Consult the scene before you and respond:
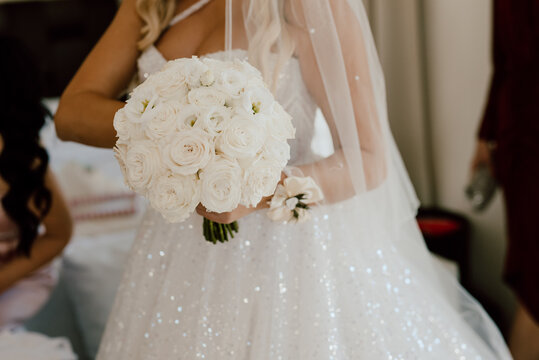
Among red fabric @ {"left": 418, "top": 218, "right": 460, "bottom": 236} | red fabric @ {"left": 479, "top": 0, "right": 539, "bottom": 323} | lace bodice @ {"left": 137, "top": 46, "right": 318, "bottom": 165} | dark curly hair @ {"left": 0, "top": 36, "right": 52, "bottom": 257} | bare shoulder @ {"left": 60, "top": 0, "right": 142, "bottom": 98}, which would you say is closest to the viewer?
lace bodice @ {"left": 137, "top": 46, "right": 318, "bottom": 165}

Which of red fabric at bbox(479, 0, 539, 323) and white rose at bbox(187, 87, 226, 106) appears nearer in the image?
white rose at bbox(187, 87, 226, 106)

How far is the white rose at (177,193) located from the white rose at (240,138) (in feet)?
0.19

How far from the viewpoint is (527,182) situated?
1.67m

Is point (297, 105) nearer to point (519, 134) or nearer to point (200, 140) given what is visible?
point (200, 140)

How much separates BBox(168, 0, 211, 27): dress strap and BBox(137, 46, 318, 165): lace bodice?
17 cm

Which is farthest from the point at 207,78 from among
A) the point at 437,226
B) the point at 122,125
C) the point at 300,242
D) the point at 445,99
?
the point at 445,99

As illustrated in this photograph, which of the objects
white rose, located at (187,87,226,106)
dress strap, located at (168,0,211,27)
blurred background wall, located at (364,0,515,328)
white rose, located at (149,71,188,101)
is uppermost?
dress strap, located at (168,0,211,27)

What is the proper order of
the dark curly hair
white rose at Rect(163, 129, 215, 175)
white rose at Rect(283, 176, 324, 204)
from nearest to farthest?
1. white rose at Rect(163, 129, 215, 175)
2. white rose at Rect(283, 176, 324, 204)
3. the dark curly hair

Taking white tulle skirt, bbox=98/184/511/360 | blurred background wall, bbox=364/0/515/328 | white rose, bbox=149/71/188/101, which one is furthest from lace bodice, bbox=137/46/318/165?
blurred background wall, bbox=364/0/515/328

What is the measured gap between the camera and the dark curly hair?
4.45 feet

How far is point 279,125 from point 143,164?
0.19 m

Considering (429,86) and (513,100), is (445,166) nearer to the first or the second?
(429,86)

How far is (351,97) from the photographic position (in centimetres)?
84

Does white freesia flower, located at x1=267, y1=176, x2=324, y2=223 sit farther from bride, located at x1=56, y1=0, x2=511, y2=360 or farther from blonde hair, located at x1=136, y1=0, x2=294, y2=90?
blonde hair, located at x1=136, y1=0, x2=294, y2=90
